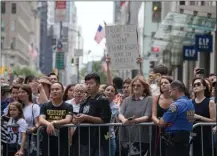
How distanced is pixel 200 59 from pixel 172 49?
9367 mm

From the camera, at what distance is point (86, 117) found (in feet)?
36.7

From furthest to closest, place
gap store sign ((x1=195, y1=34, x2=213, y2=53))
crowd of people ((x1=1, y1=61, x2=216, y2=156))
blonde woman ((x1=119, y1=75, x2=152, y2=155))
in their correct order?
gap store sign ((x1=195, y1=34, x2=213, y2=53)), blonde woman ((x1=119, y1=75, x2=152, y2=155)), crowd of people ((x1=1, y1=61, x2=216, y2=156))

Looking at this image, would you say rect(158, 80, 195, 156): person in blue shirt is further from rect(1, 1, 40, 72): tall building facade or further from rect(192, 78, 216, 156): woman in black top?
rect(1, 1, 40, 72): tall building facade

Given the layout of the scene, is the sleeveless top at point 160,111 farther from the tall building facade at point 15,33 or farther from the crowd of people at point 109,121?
the tall building facade at point 15,33

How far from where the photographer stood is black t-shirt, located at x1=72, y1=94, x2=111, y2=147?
441 inches

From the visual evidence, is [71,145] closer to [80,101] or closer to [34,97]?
[80,101]

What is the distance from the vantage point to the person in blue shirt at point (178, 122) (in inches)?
414

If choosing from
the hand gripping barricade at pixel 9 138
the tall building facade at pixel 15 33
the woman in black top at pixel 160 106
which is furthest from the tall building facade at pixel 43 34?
the woman in black top at pixel 160 106

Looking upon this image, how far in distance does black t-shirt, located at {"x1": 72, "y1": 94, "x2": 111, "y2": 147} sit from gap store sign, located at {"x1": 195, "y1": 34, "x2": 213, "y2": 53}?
18.8m

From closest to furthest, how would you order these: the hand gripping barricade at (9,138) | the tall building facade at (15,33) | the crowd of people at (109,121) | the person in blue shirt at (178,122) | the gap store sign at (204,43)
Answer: the person in blue shirt at (178,122) < the crowd of people at (109,121) < the hand gripping barricade at (9,138) < the gap store sign at (204,43) < the tall building facade at (15,33)

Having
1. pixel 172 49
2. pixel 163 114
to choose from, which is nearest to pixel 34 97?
pixel 163 114

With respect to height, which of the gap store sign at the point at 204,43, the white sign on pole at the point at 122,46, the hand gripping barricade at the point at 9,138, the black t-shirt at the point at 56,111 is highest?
the gap store sign at the point at 204,43

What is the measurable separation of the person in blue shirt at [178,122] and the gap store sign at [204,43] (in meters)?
19.3

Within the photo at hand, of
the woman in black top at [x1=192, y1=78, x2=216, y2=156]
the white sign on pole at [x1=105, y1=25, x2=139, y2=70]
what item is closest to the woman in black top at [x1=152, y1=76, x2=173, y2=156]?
the woman in black top at [x1=192, y1=78, x2=216, y2=156]
